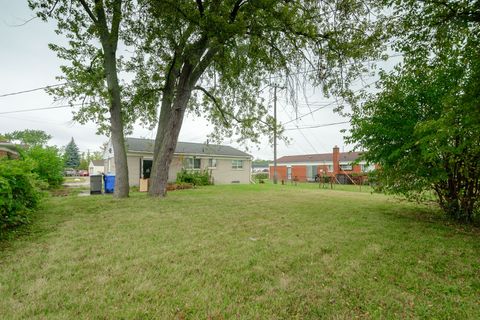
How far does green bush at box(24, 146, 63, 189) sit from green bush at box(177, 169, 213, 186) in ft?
25.3

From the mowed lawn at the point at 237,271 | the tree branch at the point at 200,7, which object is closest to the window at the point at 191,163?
the tree branch at the point at 200,7

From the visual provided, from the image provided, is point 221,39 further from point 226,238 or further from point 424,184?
point 424,184

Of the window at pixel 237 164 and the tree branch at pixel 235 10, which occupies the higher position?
the tree branch at pixel 235 10

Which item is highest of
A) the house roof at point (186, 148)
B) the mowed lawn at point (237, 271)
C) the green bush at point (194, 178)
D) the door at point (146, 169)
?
the house roof at point (186, 148)

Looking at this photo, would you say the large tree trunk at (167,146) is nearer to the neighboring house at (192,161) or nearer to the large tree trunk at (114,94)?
the large tree trunk at (114,94)

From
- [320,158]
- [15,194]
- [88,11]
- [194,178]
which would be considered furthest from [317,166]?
[15,194]

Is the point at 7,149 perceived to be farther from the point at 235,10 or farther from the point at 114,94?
the point at 235,10

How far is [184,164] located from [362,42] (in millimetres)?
15173

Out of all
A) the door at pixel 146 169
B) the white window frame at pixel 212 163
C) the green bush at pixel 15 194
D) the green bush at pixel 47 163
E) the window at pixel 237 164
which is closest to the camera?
the green bush at pixel 15 194

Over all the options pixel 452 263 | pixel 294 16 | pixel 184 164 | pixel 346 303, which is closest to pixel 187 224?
pixel 346 303

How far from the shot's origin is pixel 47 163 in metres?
14.4

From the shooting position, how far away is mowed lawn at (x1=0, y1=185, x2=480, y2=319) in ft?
7.03

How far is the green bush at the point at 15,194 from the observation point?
392 cm

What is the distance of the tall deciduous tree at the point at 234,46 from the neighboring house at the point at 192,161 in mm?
6933
